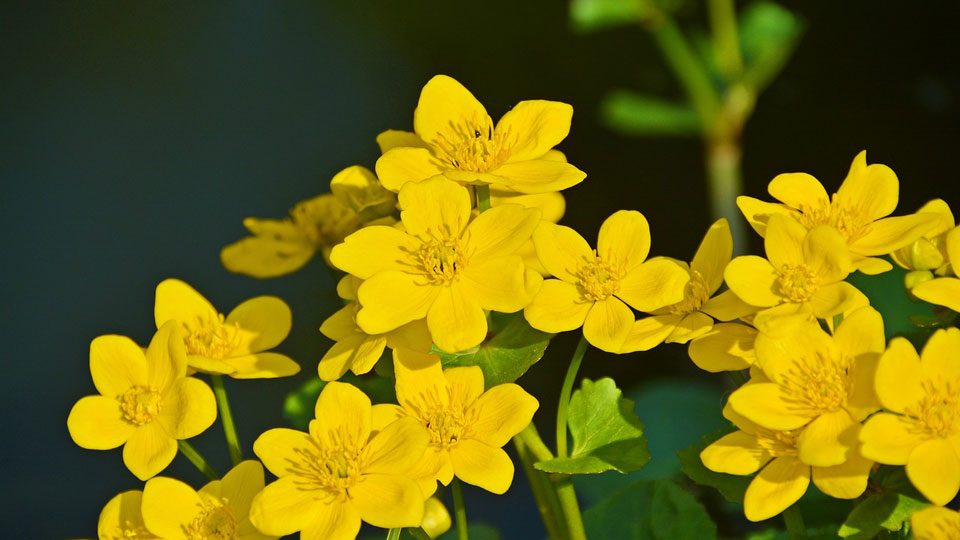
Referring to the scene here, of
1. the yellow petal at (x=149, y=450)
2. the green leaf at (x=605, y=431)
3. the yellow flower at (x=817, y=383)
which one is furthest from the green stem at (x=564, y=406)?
the yellow petal at (x=149, y=450)

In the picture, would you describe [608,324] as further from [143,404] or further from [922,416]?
[143,404]

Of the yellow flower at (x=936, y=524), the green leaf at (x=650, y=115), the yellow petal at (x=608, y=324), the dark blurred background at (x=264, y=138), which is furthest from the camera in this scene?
the dark blurred background at (x=264, y=138)

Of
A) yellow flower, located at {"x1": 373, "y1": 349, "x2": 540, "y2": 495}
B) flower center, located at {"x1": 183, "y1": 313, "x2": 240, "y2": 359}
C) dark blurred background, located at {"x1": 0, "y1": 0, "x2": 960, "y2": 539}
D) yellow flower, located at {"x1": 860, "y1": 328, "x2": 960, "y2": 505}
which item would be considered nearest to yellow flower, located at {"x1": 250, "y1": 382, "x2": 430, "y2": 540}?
yellow flower, located at {"x1": 373, "y1": 349, "x2": 540, "y2": 495}

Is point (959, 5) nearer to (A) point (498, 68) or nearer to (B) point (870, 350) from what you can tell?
(A) point (498, 68)

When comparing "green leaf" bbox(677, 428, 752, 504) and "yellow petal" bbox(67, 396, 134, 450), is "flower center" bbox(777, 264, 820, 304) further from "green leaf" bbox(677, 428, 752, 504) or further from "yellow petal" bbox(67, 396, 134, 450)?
"yellow petal" bbox(67, 396, 134, 450)

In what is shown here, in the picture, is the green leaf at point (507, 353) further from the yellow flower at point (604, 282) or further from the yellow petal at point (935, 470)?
the yellow petal at point (935, 470)

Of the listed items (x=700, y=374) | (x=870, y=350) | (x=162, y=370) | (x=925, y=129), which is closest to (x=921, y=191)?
(x=925, y=129)

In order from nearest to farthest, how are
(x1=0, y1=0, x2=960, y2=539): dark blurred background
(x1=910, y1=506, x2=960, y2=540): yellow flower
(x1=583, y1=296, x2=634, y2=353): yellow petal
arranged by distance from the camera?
(x1=910, y1=506, x2=960, y2=540): yellow flower < (x1=583, y1=296, x2=634, y2=353): yellow petal < (x1=0, y1=0, x2=960, y2=539): dark blurred background

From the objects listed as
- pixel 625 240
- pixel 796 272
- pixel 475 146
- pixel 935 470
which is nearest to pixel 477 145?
pixel 475 146
